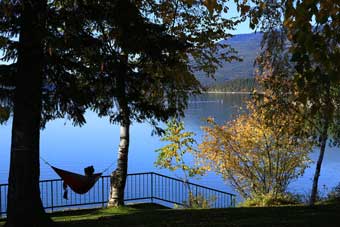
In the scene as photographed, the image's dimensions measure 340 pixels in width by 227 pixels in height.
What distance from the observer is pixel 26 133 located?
25.6 feet

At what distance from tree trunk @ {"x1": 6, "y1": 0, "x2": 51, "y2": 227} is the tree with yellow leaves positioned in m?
13.0

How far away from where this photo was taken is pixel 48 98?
8.84 meters

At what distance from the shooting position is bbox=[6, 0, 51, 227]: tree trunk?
782cm

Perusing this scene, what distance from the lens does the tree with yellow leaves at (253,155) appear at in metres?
20.2

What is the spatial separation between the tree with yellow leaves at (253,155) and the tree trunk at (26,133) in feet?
42.5

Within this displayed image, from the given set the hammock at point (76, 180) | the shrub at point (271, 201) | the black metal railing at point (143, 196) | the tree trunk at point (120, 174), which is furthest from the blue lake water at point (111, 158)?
the hammock at point (76, 180)

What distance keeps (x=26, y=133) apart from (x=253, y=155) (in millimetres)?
14358

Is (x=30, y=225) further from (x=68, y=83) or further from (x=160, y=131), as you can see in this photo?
(x=160, y=131)

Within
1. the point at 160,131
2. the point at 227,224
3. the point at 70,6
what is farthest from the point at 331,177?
the point at 70,6

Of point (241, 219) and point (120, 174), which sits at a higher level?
point (120, 174)

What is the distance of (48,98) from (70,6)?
1942mm

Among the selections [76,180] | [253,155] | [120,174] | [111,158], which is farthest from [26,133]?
[111,158]

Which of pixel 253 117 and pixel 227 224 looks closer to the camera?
pixel 227 224

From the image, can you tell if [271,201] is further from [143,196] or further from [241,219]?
[241,219]
